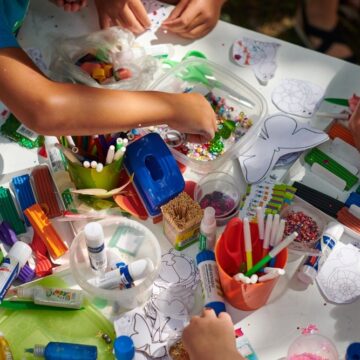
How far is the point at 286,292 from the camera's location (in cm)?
87

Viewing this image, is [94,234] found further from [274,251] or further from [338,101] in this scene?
[338,101]

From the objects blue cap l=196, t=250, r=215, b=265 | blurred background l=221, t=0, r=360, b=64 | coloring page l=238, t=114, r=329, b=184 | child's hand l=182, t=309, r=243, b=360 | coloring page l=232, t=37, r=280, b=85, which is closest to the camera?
child's hand l=182, t=309, r=243, b=360

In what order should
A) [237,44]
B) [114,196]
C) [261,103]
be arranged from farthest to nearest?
[237,44] < [261,103] < [114,196]

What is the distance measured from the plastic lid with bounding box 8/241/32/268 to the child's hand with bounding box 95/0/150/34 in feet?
1.66

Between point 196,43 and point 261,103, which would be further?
point 196,43

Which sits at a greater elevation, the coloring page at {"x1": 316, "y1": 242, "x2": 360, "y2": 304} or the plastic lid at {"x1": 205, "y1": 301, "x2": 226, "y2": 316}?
the coloring page at {"x1": 316, "y1": 242, "x2": 360, "y2": 304}

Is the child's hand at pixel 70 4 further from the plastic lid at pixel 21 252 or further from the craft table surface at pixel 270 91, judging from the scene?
the plastic lid at pixel 21 252

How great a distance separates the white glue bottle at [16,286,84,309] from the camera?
824mm

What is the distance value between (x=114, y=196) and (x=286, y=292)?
1.03ft

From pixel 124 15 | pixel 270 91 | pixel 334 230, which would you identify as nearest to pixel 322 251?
pixel 334 230

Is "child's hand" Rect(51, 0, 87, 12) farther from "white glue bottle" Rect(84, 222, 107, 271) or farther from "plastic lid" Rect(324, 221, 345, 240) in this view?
"plastic lid" Rect(324, 221, 345, 240)

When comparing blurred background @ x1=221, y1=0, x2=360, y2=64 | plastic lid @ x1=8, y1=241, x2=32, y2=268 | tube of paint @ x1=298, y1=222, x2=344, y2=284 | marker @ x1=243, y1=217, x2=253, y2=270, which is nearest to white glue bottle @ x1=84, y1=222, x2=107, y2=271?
plastic lid @ x1=8, y1=241, x2=32, y2=268

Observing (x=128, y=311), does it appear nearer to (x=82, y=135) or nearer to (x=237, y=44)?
(x=82, y=135)

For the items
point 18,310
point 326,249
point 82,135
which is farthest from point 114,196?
point 326,249
